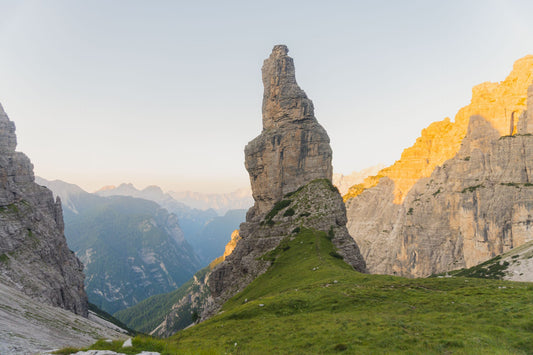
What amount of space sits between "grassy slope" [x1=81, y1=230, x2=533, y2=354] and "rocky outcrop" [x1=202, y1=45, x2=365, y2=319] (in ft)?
119

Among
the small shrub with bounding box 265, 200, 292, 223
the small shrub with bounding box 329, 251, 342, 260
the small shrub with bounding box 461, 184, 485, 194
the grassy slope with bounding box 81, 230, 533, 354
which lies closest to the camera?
the grassy slope with bounding box 81, 230, 533, 354

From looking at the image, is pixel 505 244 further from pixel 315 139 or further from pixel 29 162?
pixel 29 162

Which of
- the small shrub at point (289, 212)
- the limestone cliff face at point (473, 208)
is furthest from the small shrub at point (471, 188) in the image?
the small shrub at point (289, 212)

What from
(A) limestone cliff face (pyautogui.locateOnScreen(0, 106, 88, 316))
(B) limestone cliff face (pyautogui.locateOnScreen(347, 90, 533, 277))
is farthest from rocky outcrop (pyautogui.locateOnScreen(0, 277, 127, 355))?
(B) limestone cliff face (pyautogui.locateOnScreen(347, 90, 533, 277))

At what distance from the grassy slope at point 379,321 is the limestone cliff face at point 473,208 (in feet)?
464

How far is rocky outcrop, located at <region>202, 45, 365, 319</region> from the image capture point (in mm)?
75812

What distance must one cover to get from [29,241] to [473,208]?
199m

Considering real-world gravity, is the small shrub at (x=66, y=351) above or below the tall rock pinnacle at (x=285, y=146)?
below

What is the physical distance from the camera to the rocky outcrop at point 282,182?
75.8 meters

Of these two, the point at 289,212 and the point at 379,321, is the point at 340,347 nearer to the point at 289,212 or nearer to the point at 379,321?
the point at 379,321

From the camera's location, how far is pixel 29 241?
7944cm

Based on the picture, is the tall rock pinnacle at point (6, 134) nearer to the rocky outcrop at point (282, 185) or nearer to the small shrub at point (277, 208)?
the rocky outcrop at point (282, 185)

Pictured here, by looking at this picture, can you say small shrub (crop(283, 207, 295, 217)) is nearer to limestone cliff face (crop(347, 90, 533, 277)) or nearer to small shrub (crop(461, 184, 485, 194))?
limestone cliff face (crop(347, 90, 533, 277))

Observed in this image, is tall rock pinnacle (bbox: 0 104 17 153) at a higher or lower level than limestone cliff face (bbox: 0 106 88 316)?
higher
